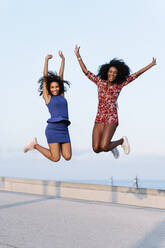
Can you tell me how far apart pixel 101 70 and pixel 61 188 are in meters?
7.62

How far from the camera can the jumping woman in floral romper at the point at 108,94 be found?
8.01 m

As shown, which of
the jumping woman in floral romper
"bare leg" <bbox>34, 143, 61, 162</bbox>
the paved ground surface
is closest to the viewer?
the paved ground surface

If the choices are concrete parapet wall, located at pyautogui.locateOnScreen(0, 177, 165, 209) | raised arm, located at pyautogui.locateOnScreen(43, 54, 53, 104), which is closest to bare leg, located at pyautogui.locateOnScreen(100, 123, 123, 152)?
raised arm, located at pyautogui.locateOnScreen(43, 54, 53, 104)

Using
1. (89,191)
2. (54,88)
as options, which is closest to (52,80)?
(54,88)

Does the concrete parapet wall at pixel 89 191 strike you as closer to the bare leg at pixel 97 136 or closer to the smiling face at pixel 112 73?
the bare leg at pixel 97 136

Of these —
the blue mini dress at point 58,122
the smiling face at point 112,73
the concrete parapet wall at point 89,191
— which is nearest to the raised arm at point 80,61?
the smiling face at point 112,73

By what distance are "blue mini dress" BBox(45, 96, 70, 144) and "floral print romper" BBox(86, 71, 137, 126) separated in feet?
2.30

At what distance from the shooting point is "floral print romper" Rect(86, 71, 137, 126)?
26.4ft

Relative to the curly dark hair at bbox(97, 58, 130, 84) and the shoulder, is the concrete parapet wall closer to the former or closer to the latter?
the curly dark hair at bbox(97, 58, 130, 84)

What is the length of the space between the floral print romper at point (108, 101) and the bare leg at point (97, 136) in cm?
10

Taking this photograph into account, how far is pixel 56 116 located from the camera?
7793 mm

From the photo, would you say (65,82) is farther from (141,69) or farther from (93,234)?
(93,234)

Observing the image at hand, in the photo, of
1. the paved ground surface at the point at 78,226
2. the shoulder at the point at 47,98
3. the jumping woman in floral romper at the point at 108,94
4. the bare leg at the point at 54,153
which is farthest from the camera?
the jumping woman in floral romper at the point at 108,94

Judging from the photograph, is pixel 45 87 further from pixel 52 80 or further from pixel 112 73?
pixel 112 73
